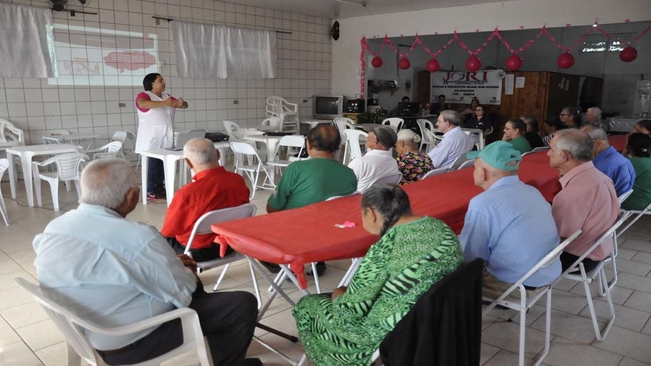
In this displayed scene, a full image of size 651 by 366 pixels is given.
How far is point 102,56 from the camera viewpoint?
719 centimetres

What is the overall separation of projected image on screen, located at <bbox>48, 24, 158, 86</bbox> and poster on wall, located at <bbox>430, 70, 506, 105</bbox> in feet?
23.2

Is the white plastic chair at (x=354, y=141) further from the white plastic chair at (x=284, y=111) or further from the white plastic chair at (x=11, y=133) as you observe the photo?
the white plastic chair at (x=11, y=133)

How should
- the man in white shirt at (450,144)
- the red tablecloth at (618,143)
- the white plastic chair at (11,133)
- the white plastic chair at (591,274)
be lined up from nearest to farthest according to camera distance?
the white plastic chair at (591,274)
the man in white shirt at (450,144)
the red tablecloth at (618,143)
the white plastic chair at (11,133)

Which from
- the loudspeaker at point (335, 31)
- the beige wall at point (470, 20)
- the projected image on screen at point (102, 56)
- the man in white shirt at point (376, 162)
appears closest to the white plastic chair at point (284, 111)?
the beige wall at point (470, 20)

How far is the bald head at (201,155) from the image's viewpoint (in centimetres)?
280

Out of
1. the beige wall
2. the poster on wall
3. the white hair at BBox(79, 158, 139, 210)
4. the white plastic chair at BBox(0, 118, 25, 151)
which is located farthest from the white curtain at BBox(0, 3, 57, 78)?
the poster on wall

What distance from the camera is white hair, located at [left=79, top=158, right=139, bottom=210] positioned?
168cm

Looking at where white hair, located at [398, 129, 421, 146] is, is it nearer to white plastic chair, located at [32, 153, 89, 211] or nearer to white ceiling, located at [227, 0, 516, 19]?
white plastic chair, located at [32, 153, 89, 211]

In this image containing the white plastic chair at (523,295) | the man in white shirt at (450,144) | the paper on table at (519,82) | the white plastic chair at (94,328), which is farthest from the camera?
the paper on table at (519,82)

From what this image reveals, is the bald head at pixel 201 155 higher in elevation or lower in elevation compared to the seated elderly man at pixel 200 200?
higher

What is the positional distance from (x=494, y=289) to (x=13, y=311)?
2.70 m

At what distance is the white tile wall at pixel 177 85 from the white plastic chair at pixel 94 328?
19.4 ft

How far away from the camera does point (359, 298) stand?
5.49ft

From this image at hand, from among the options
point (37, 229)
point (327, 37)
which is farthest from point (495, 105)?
point (37, 229)
